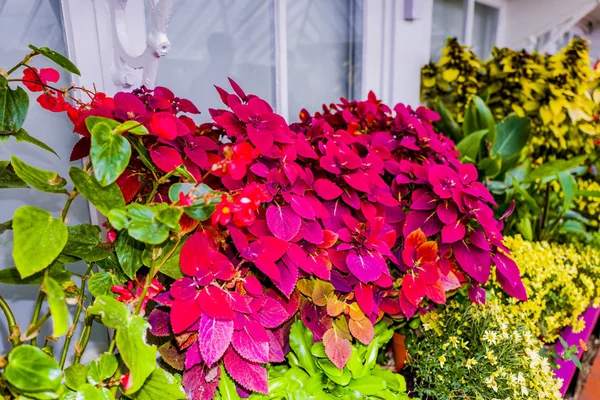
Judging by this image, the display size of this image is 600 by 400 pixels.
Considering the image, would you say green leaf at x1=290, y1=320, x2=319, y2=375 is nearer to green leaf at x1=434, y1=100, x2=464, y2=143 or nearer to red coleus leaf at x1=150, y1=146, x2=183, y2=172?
red coleus leaf at x1=150, y1=146, x2=183, y2=172

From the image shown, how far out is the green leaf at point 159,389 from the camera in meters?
0.63

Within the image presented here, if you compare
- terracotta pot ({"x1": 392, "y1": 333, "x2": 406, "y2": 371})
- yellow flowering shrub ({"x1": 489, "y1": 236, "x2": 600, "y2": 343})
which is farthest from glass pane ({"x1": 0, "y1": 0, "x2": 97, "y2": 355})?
yellow flowering shrub ({"x1": 489, "y1": 236, "x2": 600, "y2": 343})

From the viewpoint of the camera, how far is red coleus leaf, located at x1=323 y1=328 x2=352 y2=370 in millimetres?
819

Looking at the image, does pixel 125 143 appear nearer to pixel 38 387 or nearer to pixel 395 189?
pixel 38 387

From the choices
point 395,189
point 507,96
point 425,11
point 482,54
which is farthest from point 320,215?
point 482,54

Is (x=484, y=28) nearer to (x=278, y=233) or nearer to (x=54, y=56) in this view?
(x=278, y=233)

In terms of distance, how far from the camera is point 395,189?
3.51 feet

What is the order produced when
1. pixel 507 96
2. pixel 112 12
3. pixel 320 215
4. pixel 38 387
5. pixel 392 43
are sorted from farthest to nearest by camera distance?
pixel 507 96, pixel 392 43, pixel 112 12, pixel 320 215, pixel 38 387

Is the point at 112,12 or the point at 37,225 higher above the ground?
the point at 112,12

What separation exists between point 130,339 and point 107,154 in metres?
0.22

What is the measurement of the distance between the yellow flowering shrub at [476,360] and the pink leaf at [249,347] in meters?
0.50

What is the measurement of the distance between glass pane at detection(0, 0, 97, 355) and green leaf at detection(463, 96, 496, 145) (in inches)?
59.7

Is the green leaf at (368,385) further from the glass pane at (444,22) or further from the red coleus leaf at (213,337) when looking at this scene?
the glass pane at (444,22)

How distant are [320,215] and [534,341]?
700 millimetres
